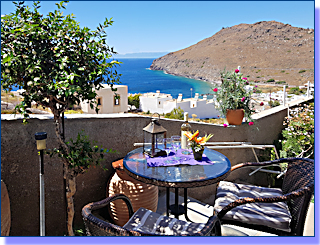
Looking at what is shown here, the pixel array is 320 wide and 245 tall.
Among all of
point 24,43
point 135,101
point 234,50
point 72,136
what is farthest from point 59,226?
point 234,50

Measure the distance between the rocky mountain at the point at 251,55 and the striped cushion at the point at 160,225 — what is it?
623 centimetres

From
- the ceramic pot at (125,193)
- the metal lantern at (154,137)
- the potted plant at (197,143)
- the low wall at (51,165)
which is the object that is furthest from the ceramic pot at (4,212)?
the potted plant at (197,143)

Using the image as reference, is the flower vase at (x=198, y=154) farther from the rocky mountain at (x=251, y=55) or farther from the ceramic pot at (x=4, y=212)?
the rocky mountain at (x=251, y=55)

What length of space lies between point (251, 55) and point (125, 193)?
43.6 feet

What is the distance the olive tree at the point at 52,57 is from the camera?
1492 millimetres

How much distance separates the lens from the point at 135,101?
1059 cm

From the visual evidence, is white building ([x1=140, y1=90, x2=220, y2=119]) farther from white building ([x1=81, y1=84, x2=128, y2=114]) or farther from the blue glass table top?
the blue glass table top

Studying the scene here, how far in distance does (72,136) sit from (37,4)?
1016mm

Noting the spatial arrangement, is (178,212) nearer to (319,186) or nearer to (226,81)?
(319,186)

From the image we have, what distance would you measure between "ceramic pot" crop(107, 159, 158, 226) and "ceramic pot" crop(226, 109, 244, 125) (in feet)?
4.39

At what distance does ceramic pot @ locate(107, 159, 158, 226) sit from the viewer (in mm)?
2045

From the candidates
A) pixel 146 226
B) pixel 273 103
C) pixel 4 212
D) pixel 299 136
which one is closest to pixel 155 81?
pixel 273 103

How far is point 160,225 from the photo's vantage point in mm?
1452

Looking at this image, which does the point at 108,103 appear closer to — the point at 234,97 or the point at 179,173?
the point at 234,97
